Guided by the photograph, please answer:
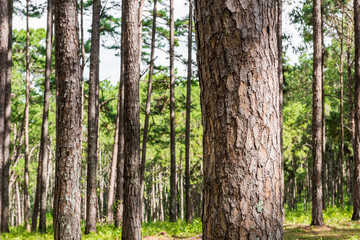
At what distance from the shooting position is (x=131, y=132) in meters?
7.30

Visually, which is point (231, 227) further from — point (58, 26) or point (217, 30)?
point (58, 26)

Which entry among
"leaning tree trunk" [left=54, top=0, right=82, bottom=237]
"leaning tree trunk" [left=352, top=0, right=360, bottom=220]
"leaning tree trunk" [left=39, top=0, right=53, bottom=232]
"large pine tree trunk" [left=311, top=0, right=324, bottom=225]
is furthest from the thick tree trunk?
"leaning tree trunk" [left=352, top=0, right=360, bottom=220]

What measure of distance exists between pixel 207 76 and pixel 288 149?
28.9 meters

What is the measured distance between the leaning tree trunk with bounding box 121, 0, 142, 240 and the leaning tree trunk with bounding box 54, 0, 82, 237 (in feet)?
5.24

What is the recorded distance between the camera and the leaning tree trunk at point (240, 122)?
1.76 m

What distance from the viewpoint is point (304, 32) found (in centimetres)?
2053

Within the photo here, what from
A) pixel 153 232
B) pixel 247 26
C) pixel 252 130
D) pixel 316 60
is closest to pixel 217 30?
pixel 247 26

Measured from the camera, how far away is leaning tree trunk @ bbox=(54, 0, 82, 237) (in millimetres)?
5543

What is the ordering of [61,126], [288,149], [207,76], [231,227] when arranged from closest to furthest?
[231,227] → [207,76] → [61,126] → [288,149]

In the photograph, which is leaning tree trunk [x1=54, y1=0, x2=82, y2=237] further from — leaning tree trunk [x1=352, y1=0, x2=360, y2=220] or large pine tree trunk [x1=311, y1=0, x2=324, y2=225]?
leaning tree trunk [x1=352, y1=0, x2=360, y2=220]

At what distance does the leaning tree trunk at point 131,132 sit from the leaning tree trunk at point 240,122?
547 cm

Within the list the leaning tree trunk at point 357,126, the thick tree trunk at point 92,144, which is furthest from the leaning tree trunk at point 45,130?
the leaning tree trunk at point 357,126

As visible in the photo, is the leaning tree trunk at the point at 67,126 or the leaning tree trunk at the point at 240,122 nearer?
the leaning tree trunk at the point at 240,122

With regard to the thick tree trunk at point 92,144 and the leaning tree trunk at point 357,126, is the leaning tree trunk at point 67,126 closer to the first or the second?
the thick tree trunk at point 92,144
